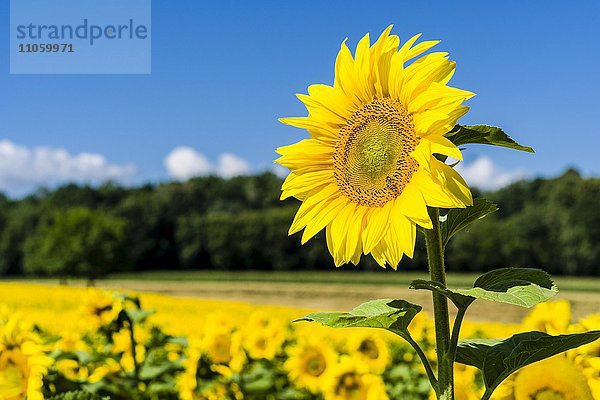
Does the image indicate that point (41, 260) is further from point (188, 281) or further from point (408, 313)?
point (408, 313)

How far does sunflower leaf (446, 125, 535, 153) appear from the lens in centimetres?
99

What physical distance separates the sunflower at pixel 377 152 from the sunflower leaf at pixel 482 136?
0.23 ft

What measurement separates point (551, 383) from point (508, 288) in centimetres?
41

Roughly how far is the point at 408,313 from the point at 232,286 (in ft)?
105

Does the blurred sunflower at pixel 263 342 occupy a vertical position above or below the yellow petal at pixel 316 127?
below

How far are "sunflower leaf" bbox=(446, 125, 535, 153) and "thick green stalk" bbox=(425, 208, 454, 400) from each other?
110mm

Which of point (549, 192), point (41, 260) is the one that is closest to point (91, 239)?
point (41, 260)

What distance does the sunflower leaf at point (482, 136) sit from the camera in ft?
3.24

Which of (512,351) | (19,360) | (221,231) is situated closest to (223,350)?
(19,360)

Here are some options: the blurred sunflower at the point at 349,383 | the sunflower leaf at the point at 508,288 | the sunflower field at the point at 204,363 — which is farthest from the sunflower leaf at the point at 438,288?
the blurred sunflower at the point at 349,383

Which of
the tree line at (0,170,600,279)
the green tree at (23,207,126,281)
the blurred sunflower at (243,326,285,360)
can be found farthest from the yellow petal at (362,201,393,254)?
the green tree at (23,207,126,281)

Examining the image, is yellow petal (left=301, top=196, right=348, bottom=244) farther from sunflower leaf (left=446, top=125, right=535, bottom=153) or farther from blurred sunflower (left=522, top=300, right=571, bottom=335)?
blurred sunflower (left=522, top=300, right=571, bottom=335)

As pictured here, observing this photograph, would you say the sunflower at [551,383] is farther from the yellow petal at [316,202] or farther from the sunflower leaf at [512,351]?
the yellow petal at [316,202]

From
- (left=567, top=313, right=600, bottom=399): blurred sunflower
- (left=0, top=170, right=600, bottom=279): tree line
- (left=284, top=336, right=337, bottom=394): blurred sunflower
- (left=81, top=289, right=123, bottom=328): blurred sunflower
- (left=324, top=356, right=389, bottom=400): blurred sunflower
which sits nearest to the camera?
(left=567, top=313, right=600, bottom=399): blurred sunflower
